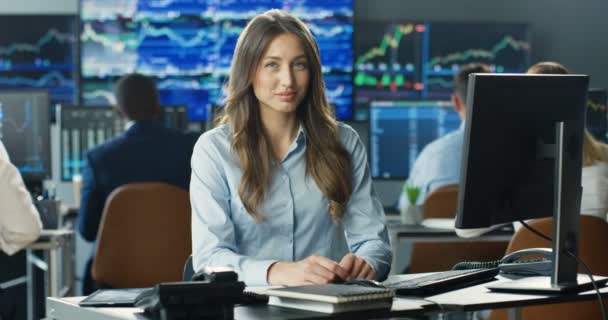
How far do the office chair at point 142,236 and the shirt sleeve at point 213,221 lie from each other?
4.41 ft

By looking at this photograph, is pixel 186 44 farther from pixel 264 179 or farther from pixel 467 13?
pixel 264 179

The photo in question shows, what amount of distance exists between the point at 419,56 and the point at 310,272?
4875 millimetres

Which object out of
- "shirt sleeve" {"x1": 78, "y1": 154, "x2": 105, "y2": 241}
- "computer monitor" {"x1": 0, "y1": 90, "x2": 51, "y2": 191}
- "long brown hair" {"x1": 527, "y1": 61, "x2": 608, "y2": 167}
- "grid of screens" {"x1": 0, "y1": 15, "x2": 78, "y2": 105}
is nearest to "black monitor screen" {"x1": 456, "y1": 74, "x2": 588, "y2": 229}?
"long brown hair" {"x1": 527, "y1": 61, "x2": 608, "y2": 167}

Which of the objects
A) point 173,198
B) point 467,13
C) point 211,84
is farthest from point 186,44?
point 173,198

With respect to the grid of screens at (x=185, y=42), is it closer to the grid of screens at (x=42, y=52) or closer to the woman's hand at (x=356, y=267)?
the grid of screens at (x=42, y=52)

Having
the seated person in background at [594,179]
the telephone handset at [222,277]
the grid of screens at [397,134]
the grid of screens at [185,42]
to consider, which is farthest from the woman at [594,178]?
the grid of screens at [185,42]

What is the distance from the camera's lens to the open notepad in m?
1.69

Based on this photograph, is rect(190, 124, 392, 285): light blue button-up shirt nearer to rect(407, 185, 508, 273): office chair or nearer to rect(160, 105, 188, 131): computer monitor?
rect(407, 185, 508, 273): office chair

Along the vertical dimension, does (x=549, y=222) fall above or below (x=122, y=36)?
below

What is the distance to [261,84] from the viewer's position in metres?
2.37

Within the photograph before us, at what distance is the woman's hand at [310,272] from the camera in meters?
1.98

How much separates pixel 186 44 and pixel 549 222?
413 centimetres

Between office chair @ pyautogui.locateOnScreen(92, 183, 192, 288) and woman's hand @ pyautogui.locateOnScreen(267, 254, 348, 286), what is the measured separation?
1.70 meters

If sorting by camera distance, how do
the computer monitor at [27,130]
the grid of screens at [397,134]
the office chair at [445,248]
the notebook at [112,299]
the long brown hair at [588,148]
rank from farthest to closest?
1. the grid of screens at [397,134]
2. the computer monitor at [27,130]
3. the office chair at [445,248]
4. the long brown hair at [588,148]
5. the notebook at [112,299]
